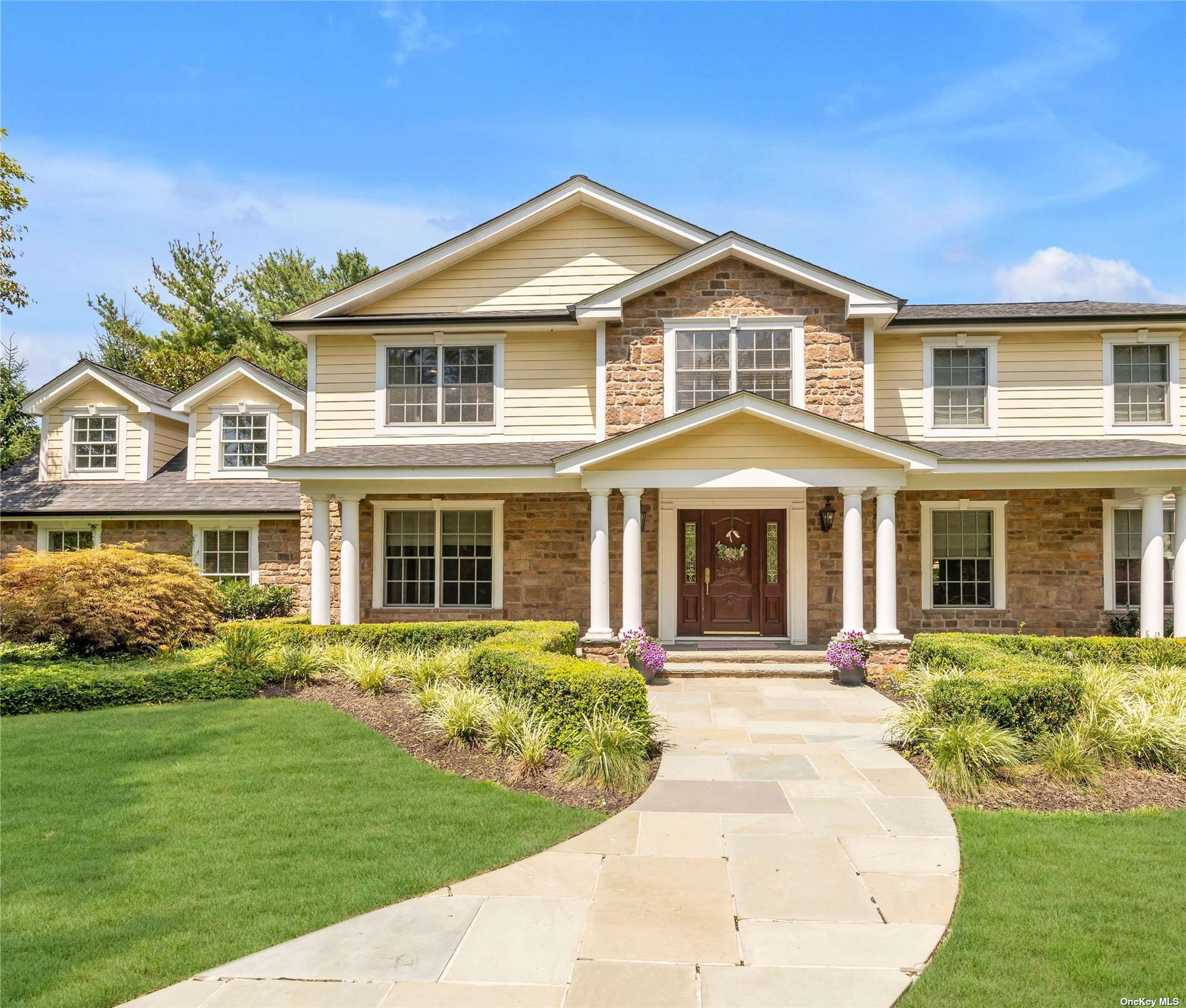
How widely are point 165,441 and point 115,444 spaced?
100cm

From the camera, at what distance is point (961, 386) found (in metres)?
13.4

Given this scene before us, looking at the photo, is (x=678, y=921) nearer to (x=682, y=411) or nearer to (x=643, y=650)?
(x=643, y=650)

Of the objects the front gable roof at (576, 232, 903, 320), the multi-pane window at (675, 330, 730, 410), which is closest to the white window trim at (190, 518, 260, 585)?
the front gable roof at (576, 232, 903, 320)

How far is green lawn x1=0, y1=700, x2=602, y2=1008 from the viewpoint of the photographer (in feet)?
12.3

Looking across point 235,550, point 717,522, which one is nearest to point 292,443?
point 235,550

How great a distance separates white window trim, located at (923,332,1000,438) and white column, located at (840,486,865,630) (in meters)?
2.87

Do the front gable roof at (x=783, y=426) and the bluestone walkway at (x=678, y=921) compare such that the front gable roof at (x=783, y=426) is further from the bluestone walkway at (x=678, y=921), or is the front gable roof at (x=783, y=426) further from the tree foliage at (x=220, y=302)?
the tree foliage at (x=220, y=302)

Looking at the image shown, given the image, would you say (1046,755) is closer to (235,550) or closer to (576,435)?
(576,435)

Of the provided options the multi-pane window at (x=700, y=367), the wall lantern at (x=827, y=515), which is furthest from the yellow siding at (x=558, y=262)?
the wall lantern at (x=827, y=515)

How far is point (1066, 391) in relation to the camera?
13.3 m

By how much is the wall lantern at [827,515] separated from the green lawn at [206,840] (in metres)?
8.27

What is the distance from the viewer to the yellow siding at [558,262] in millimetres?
13898

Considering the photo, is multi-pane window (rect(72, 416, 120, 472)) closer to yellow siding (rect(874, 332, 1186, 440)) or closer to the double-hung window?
the double-hung window

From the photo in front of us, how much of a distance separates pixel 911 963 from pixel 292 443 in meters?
15.8
